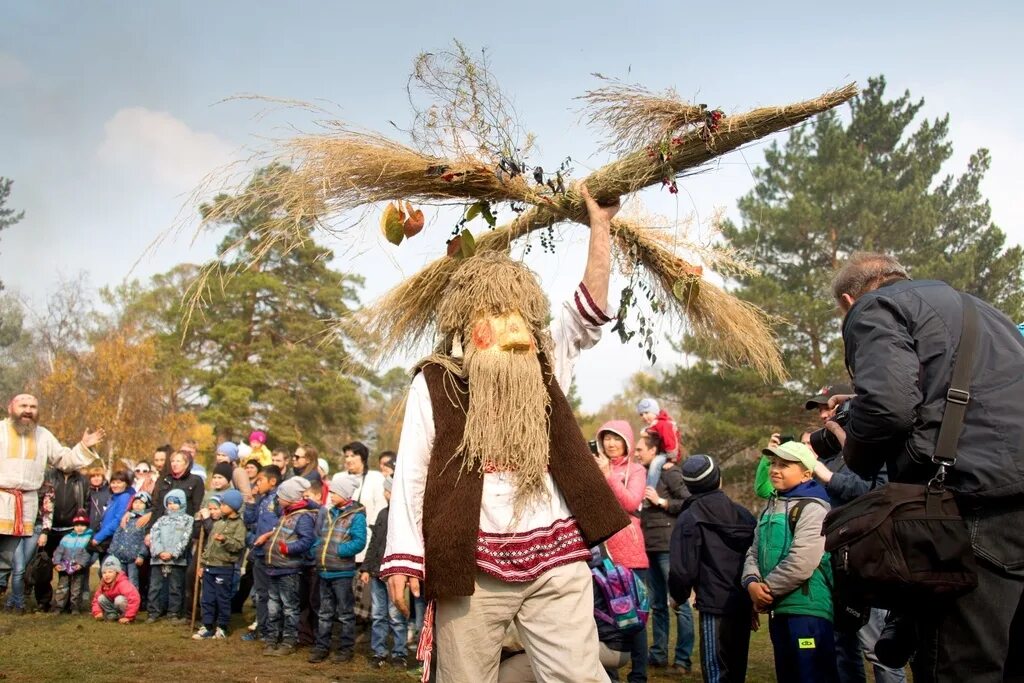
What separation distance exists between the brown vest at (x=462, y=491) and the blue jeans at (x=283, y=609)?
16.0 ft

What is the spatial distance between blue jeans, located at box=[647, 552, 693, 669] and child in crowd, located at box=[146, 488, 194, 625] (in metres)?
4.90

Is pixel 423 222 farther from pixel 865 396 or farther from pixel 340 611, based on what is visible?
pixel 340 611

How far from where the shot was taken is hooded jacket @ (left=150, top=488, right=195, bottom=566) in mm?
9148

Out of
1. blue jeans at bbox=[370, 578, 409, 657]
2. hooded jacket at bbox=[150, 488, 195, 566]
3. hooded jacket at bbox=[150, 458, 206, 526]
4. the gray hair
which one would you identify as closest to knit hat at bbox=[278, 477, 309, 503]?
blue jeans at bbox=[370, 578, 409, 657]

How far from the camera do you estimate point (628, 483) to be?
604cm

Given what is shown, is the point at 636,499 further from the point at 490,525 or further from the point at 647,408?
the point at 490,525

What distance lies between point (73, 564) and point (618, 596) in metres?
7.33

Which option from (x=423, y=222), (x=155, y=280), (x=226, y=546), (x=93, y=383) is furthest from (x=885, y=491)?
(x=155, y=280)

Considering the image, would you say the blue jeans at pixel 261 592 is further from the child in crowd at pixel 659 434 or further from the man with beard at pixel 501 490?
the man with beard at pixel 501 490

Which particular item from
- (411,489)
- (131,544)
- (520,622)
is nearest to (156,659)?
(131,544)

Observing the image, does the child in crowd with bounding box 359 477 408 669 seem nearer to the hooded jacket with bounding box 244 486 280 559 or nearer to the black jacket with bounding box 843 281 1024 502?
the hooded jacket with bounding box 244 486 280 559

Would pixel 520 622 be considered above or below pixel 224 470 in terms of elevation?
below

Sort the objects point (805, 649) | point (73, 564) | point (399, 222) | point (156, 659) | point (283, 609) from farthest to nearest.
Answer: point (73, 564) → point (283, 609) → point (156, 659) → point (805, 649) → point (399, 222)

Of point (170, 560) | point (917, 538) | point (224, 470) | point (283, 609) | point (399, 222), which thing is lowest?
point (283, 609)
